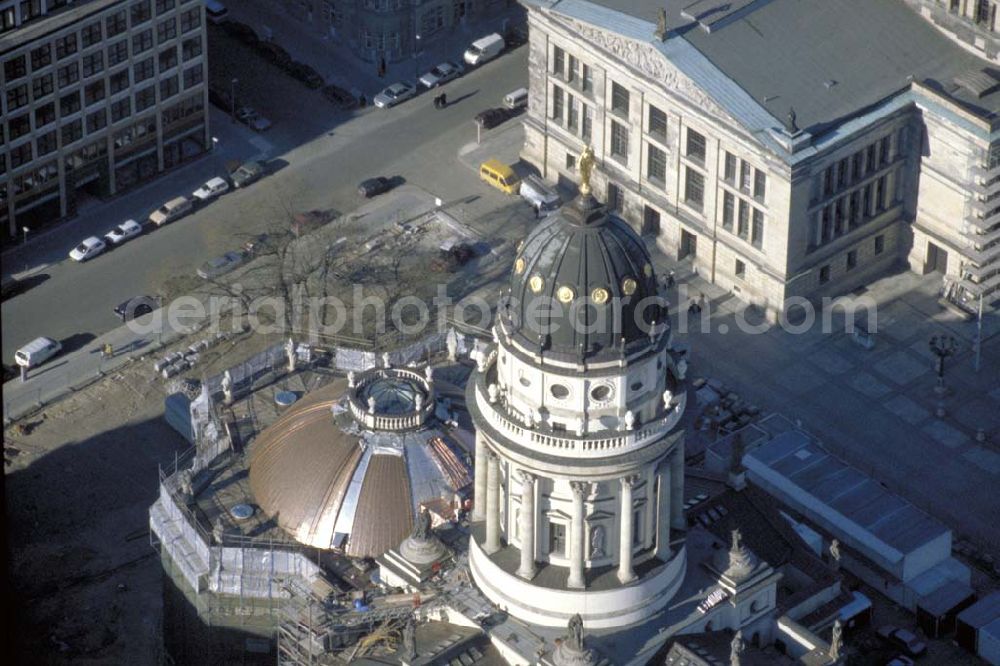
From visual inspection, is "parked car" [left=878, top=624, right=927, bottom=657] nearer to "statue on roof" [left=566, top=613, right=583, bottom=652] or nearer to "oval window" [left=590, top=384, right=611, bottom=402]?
"statue on roof" [left=566, top=613, right=583, bottom=652]

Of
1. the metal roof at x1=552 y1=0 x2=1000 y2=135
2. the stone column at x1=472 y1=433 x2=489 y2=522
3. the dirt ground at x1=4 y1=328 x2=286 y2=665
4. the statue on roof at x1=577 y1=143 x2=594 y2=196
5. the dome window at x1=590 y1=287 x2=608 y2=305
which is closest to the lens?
the dome window at x1=590 y1=287 x2=608 y2=305

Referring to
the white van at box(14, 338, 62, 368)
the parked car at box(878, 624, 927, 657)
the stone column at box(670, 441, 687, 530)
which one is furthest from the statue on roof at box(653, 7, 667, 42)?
the stone column at box(670, 441, 687, 530)

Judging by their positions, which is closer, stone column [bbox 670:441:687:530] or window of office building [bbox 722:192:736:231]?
stone column [bbox 670:441:687:530]

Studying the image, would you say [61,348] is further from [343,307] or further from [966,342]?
[966,342]

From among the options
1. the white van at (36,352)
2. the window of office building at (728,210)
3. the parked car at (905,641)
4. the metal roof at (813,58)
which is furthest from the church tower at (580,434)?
the white van at (36,352)

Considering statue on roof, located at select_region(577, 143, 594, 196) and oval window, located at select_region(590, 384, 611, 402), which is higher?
statue on roof, located at select_region(577, 143, 594, 196)

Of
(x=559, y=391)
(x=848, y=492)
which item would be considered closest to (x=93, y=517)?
(x=848, y=492)
